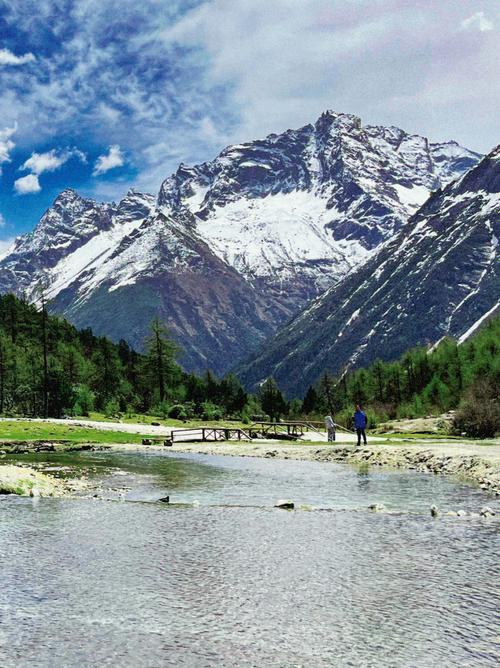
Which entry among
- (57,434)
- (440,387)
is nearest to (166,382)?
(440,387)

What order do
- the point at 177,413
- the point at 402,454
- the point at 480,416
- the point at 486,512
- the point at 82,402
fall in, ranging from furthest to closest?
1. the point at 177,413
2. the point at 82,402
3. the point at 480,416
4. the point at 402,454
5. the point at 486,512

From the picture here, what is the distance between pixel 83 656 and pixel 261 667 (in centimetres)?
320

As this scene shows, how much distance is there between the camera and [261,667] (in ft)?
36.8

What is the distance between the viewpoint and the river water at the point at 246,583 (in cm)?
1198

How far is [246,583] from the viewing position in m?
16.1

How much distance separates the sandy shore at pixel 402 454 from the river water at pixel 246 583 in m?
10.6

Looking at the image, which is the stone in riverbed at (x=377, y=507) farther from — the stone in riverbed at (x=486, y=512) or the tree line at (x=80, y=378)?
the tree line at (x=80, y=378)

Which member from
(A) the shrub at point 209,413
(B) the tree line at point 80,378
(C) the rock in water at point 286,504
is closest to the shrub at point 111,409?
(B) the tree line at point 80,378

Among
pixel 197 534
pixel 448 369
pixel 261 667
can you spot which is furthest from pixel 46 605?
pixel 448 369

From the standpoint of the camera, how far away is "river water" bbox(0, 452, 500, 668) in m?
12.0

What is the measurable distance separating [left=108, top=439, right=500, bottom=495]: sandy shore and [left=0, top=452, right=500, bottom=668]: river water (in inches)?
419

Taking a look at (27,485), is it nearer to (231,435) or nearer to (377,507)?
(377,507)

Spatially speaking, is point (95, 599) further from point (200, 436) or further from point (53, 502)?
point (200, 436)

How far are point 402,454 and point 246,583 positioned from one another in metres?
35.3
